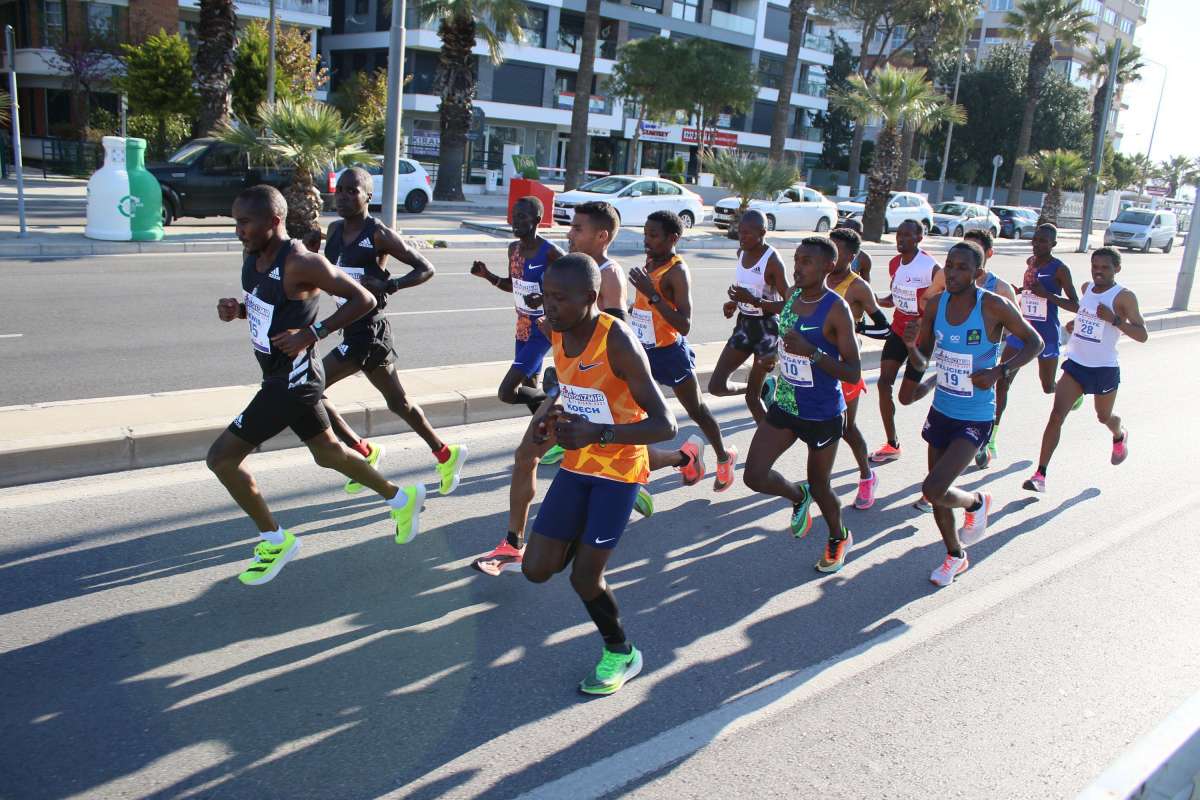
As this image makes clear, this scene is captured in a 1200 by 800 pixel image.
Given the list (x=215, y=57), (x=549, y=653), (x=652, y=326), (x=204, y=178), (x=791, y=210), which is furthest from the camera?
(x=791, y=210)

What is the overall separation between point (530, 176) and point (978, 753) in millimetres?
32417

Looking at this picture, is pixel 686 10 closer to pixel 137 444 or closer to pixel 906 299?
pixel 906 299

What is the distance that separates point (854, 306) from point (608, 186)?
2184 centimetres

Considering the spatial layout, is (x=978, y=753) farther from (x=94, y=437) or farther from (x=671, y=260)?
(x=94, y=437)

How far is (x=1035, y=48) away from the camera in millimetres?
47219

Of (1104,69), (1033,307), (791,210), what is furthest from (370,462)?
(1104,69)

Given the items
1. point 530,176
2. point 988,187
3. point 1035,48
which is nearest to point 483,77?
point 530,176

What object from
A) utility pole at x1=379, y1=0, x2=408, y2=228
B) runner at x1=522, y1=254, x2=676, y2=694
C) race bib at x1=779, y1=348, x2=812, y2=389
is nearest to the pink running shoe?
race bib at x1=779, y1=348, x2=812, y2=389

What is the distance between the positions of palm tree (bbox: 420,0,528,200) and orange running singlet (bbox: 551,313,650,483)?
90.9 ft

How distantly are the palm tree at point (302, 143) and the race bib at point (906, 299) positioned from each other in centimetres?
1178

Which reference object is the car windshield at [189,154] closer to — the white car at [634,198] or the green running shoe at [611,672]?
the white car at [634,198]

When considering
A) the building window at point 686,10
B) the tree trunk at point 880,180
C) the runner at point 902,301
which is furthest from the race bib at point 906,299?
the building window at point 686,10

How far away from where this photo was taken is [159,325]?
34.1ft

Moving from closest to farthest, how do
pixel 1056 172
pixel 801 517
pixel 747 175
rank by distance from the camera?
1. pixel 801 517
2. pixel 747 175
3. pixel 1056 172
